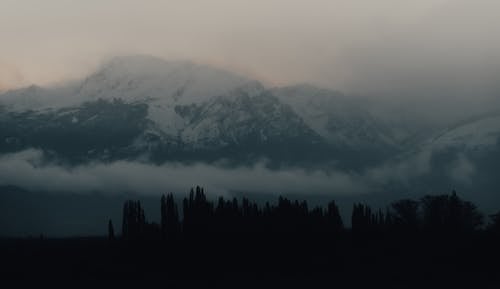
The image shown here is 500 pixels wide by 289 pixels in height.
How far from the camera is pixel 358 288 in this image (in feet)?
641

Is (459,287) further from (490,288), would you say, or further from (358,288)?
(358,288)

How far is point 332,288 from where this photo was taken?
19875cm

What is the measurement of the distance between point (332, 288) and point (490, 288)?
2822cm

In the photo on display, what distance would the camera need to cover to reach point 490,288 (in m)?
192

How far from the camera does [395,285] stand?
19812 centimetres

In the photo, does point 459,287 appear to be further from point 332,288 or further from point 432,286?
point 332,288

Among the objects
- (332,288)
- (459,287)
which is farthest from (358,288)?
(459,287)

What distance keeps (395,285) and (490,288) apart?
56.3 ft

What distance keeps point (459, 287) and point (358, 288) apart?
59.4ft

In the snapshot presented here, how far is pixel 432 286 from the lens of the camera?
196 meters

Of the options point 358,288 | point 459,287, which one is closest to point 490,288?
point 459,287

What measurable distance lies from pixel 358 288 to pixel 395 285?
7479 millimetres

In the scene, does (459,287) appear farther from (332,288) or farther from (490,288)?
(332,288)

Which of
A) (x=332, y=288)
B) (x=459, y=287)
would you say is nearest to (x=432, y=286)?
(x=459, y=287)
